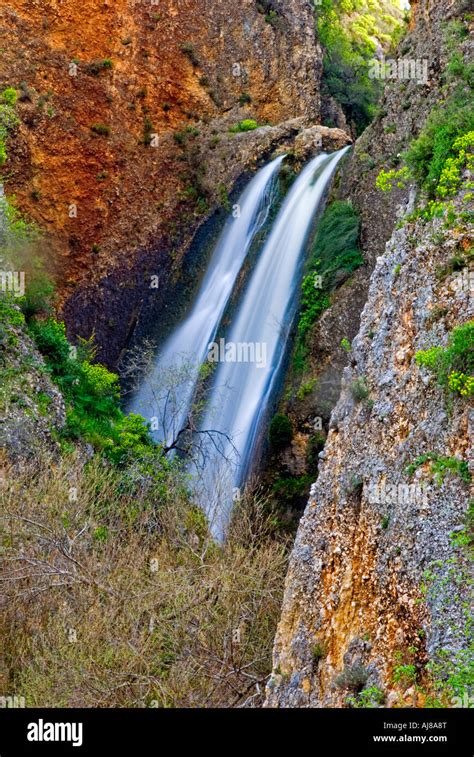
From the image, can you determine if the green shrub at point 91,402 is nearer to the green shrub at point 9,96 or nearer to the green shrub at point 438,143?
the green shrub at point 9,96

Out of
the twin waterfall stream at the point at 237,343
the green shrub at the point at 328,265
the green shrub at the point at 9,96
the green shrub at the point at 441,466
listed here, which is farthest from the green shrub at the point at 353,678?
the green shrub at the point at 9,96

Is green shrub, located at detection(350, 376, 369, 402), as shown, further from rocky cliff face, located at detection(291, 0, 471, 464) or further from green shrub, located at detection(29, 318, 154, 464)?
green shrub, located at detection(29, 318, 154, 464)

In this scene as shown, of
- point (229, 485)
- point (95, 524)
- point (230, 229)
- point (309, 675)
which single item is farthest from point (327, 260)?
point (309, 675)

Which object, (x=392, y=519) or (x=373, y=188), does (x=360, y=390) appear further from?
(x=373, y=188)

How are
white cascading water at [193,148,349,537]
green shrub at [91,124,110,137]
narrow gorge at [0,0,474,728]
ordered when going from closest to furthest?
narrow gorge at [0,0,474,728]
white cascading water at [193,148,349,537]
green shrub at [91,124,110,137]

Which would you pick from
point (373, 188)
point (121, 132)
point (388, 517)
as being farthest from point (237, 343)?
point (388, 517)

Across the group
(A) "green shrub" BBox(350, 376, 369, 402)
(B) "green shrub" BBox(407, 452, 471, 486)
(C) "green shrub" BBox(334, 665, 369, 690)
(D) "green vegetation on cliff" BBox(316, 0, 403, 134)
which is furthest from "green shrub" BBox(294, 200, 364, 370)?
(D) "green vegetation on cliff" BBox(316, 0, 403, 134)

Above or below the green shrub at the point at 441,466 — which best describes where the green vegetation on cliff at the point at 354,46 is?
above
